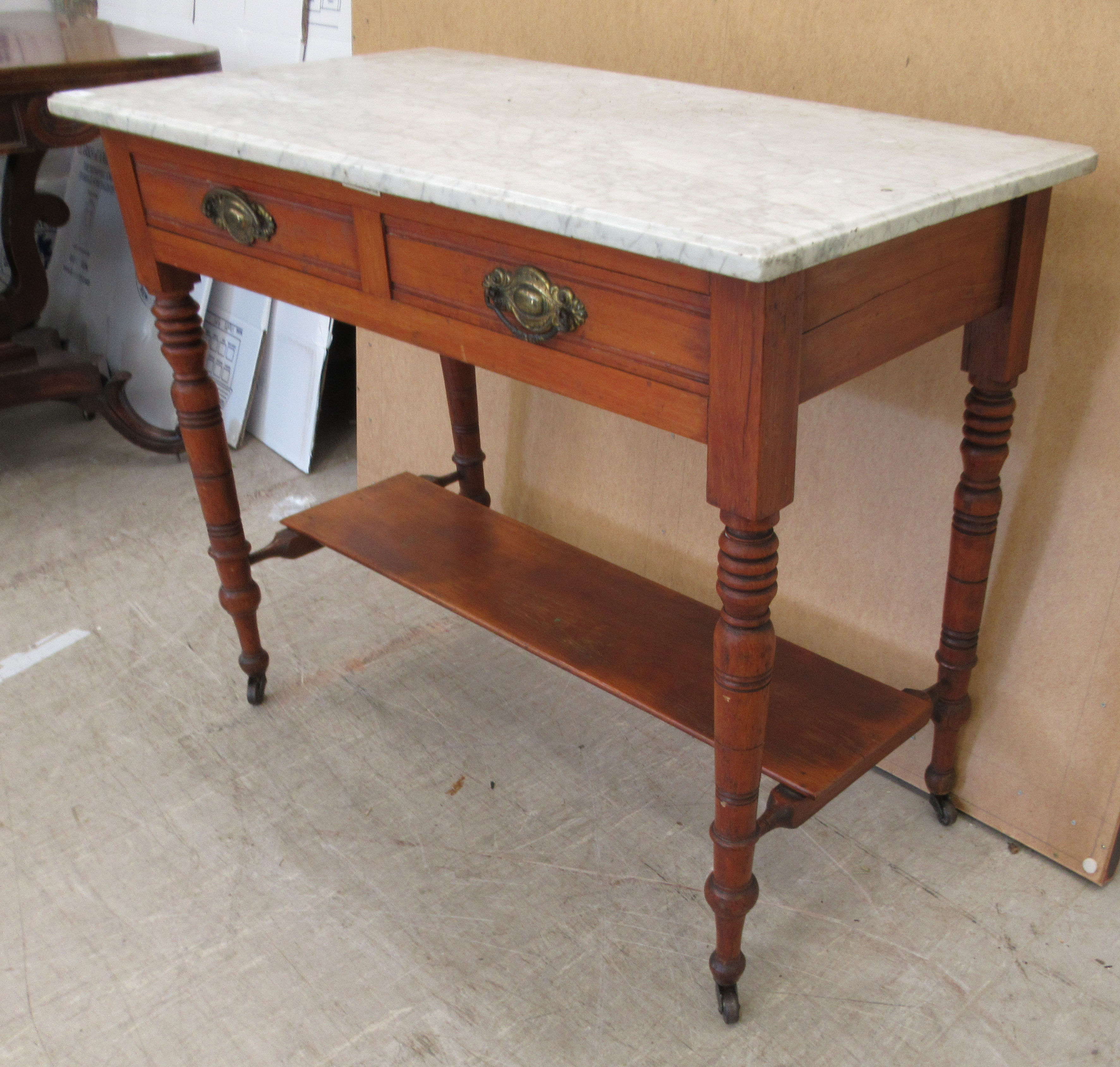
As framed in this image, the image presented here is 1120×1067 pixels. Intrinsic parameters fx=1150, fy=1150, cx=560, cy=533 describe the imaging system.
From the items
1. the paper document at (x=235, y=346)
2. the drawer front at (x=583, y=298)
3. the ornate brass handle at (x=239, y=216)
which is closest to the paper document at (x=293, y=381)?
the paper document at (x=235, y=346)

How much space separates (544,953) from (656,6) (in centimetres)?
145

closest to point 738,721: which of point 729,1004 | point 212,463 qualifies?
point 729,1004

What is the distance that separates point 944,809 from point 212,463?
52.2 inches

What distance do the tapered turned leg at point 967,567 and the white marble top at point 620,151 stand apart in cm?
33

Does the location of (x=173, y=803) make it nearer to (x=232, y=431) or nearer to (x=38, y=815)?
(x=38, y=815)

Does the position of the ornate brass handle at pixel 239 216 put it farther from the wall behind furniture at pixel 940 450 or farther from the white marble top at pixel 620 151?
the wall behind furniture at pixel 940 450

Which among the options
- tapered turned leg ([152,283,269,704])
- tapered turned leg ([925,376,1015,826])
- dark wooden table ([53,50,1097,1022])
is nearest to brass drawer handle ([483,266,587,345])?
dark wooden table ([53,50,1097,1022])

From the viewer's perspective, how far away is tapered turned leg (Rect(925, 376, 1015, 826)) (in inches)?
59.4

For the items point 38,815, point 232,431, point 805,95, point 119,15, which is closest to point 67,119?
point 232,431

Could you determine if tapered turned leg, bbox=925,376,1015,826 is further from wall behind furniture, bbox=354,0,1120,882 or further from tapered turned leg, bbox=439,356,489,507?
tapered turned leg, bbox=439,356,489,507

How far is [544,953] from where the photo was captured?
5.31 ft

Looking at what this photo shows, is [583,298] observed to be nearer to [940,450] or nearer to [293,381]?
[940,450]

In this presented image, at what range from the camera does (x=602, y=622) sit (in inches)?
72.1

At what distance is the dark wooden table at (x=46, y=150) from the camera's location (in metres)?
2.55
